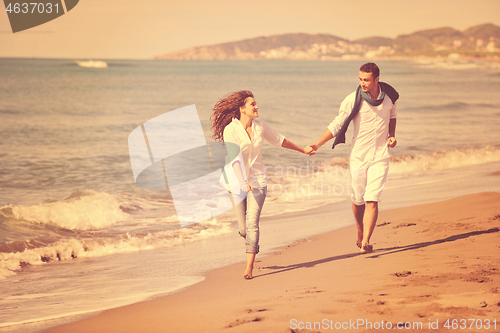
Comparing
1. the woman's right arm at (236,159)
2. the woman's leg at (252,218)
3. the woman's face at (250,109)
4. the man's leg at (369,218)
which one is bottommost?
the man's leg at (369,218)

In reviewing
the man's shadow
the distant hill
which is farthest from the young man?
the distant hill

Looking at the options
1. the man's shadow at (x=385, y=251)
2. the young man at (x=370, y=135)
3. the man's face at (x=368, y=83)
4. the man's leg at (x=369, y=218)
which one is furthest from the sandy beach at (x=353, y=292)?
the man's face at (x=368, y=83)

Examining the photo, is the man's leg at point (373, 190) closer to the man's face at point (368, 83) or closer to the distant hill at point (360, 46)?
the man's face at point (368, 83)

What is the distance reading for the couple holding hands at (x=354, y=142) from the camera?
4859mm

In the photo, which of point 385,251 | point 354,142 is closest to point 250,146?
point 354,142

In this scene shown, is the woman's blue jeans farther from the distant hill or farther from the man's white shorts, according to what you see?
the distant hill

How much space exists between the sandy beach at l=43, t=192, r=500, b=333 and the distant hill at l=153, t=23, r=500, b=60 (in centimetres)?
6748

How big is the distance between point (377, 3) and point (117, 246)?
67.1 metres

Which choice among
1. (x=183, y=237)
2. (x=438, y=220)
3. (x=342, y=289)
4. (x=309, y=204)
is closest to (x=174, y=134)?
(x=309, y=204)

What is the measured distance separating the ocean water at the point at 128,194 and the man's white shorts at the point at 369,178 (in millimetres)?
1679

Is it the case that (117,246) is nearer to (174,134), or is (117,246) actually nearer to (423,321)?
(423,321)

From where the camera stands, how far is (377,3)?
66.6m

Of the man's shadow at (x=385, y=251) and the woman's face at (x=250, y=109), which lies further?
the man's shadow at (x=385, y=251)

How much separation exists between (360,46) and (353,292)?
77991 mm
